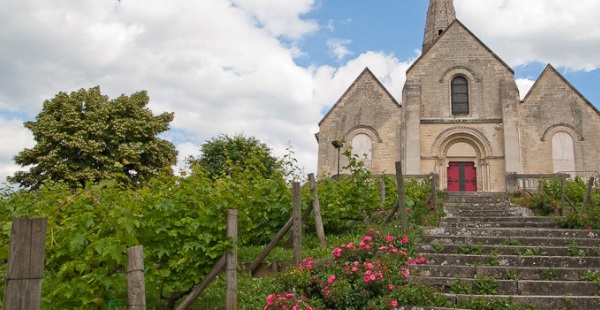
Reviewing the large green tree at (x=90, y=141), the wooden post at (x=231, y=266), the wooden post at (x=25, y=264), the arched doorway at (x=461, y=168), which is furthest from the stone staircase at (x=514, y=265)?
the large green tree at (x=90, y=141)

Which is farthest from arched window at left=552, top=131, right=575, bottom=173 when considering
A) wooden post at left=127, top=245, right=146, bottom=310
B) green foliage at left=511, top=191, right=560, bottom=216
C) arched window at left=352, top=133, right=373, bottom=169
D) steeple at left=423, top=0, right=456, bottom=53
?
wooden post at left=127, top=245, right=146, bottom=310

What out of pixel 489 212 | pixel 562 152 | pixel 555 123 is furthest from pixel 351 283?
pixel 555 123

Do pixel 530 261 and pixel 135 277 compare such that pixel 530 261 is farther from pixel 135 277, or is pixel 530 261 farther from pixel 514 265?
pixel 135 277

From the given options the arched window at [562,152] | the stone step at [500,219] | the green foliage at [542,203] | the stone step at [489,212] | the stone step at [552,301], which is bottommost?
the stone step at [552,301]

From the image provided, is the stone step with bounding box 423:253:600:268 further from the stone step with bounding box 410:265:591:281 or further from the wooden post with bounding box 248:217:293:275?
the wooden post with bounding box 248:217:293:275

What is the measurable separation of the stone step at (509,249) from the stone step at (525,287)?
4.66 ft

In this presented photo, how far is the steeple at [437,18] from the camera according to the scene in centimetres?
3147

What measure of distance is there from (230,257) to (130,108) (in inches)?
917

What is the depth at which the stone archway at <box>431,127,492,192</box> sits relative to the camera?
75.7 feet

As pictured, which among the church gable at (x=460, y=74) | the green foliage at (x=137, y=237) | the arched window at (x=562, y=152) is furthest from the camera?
the church gable at (x=460, y=74)

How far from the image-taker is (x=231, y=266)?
18.4 feet

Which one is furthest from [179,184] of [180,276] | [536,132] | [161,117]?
[161,117]

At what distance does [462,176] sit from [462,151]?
4.10 feet

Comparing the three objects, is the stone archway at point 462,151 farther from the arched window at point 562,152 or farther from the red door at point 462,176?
the arched window at point 562,152
